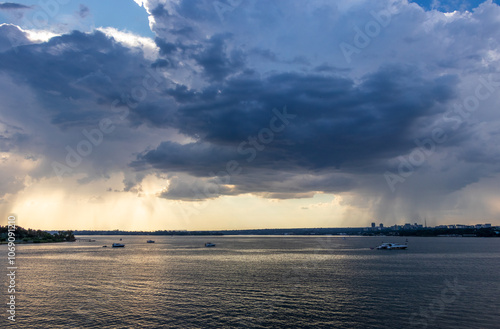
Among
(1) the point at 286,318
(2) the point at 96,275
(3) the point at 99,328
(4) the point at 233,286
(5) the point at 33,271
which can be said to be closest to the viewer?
(3) the point at 99,328

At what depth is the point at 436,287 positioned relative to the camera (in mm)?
77312

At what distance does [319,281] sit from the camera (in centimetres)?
8556

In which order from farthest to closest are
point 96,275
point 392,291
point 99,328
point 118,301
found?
1. point 96,275
2. point 392,291
3. point 118,301
4. point 99,328

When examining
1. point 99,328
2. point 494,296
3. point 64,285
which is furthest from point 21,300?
point 494,296

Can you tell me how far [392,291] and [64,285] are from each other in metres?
73.1

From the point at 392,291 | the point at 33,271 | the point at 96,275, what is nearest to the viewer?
the point at 392,291

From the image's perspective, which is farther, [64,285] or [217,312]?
[64,285]

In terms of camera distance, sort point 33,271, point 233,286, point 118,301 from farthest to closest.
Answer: point 33,271 → point 233,286 → point 118,301

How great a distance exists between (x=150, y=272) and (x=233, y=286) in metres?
37.1

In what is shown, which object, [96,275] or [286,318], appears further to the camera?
[96,275]

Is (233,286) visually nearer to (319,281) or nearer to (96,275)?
(319,281)

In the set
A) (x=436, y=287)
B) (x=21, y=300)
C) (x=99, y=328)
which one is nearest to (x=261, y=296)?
(x=99, y=328)

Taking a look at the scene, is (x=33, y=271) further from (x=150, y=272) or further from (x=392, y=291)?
(x=392, y=291)

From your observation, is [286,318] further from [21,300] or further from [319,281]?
[21,300]
